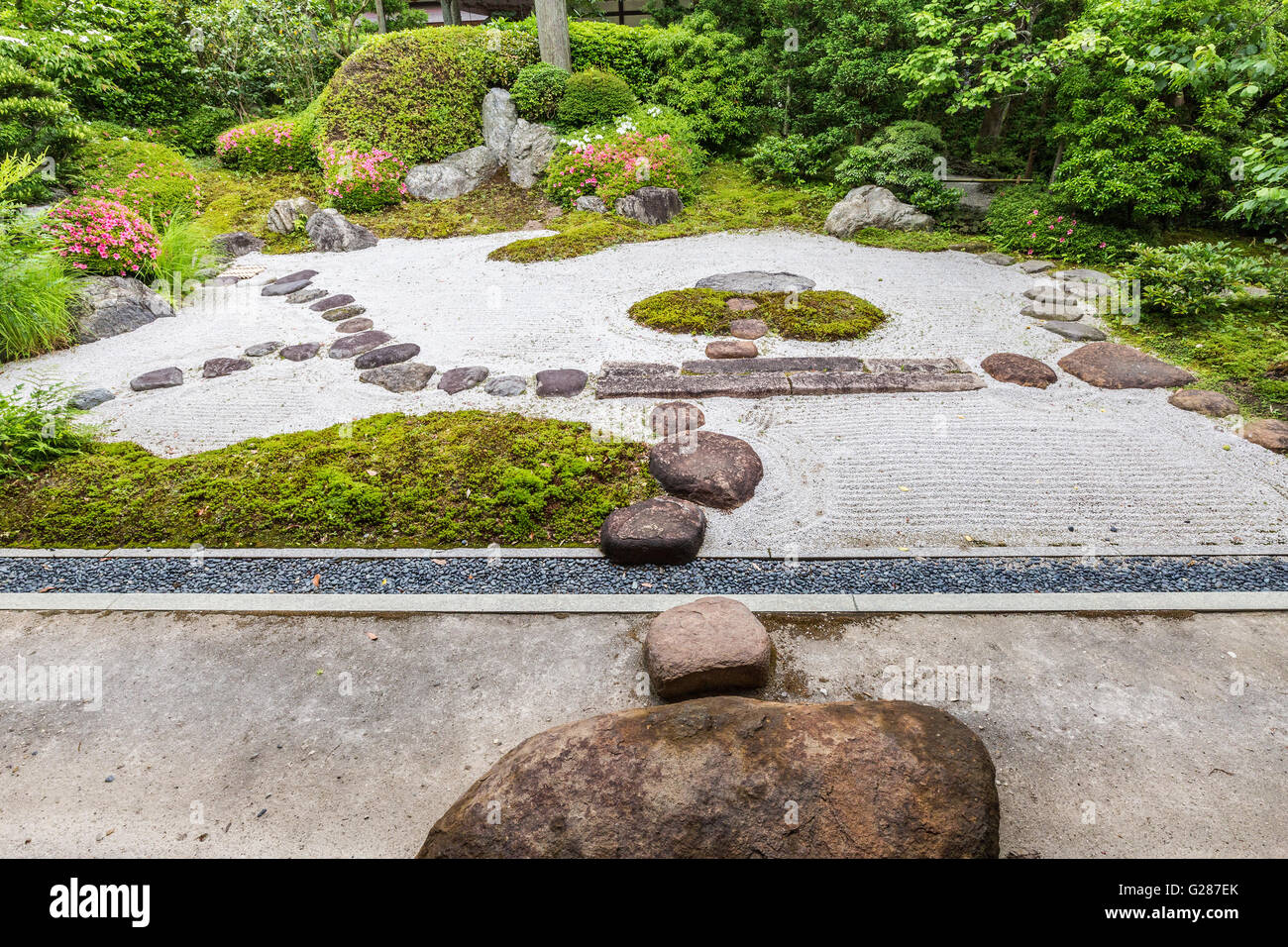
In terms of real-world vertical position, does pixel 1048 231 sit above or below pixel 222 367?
above

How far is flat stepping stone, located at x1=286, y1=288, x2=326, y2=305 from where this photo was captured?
740 cm

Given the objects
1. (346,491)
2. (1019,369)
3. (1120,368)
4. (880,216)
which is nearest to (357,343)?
(346,491)

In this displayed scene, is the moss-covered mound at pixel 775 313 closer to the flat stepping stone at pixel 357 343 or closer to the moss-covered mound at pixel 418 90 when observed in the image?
the flat stepping stone at pixel 357 343

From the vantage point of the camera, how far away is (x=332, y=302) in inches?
285

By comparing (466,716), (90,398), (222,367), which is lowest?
(466,716)

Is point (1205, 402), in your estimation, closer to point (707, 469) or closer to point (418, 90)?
point (707, 469)

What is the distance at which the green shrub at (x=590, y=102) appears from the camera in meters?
11.2

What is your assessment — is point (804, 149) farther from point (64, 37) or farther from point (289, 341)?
point (64, 37)

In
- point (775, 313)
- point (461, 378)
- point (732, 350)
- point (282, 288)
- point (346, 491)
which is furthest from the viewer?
point (282, 288)

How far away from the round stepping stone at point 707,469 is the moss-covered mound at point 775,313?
90.1 inches

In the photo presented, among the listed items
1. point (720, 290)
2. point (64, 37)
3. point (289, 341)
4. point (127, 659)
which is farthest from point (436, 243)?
point (127, 659)

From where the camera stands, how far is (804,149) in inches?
415

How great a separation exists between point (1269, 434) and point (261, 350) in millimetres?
8159
